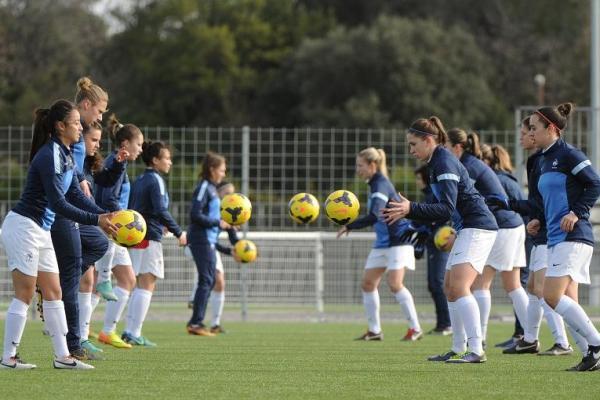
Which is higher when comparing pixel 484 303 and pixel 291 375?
pixel 484 303

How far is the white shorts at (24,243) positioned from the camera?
9.42 m

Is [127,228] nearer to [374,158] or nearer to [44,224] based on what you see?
[44,224]

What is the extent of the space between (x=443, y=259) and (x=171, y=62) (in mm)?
43065

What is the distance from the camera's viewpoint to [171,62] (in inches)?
2293

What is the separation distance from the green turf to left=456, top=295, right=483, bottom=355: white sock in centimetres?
25

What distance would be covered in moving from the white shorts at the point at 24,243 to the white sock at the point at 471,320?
3.55 meters

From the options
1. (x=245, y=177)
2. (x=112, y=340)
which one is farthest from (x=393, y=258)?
(x=245, y=177)

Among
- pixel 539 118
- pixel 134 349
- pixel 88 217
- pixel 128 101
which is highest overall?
pixel 128 101

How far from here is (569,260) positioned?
9977 millimetres

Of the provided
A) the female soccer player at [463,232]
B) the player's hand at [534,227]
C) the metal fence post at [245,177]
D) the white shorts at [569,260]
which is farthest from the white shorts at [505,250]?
the metal fence post at [245,177]

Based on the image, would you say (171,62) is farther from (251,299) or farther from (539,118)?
(539,118)

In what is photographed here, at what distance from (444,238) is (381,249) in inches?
29.2

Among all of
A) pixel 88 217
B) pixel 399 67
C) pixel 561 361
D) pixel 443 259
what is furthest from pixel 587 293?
pixel 399 67

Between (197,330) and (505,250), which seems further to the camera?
(197,330)
